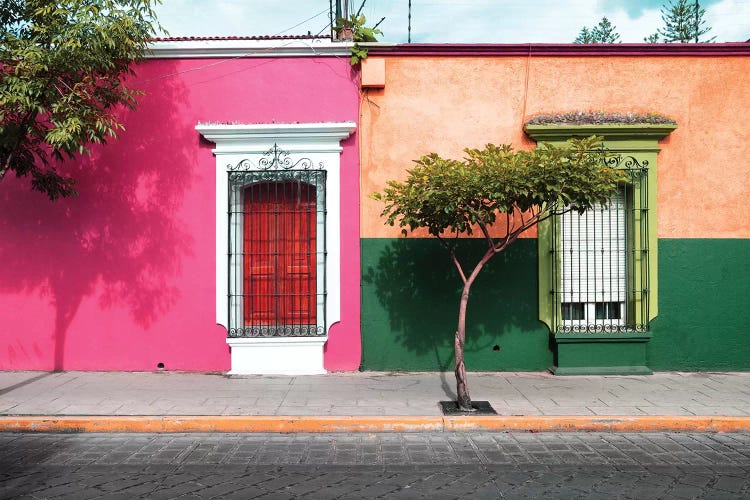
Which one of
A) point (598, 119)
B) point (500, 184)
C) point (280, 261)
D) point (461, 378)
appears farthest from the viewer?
point (280, 261)

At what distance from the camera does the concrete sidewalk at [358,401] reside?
19.6 feet

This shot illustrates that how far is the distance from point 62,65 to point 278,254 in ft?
11.3

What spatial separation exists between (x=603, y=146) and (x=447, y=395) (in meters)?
3.97

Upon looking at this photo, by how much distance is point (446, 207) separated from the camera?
6160 mm


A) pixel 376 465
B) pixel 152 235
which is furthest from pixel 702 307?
pixel 152 235

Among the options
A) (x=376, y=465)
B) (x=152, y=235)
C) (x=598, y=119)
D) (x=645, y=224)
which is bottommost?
(x=376, y=465)

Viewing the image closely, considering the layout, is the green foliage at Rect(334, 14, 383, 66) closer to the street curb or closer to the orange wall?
the orange wall

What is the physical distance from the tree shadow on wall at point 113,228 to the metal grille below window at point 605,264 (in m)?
5.17

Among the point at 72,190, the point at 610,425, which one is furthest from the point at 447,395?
the point at 72,190

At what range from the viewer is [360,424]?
5992 millimetres

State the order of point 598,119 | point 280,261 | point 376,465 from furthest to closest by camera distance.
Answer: point 280,261 → point 598,119 → point 376,465

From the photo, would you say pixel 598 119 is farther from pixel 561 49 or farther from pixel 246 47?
pixel 246 47

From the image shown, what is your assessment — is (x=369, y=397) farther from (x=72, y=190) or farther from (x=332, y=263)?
(x=72, y=190)

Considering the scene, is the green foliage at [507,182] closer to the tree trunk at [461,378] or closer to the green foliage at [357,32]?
the tree trunk at [461,378]
